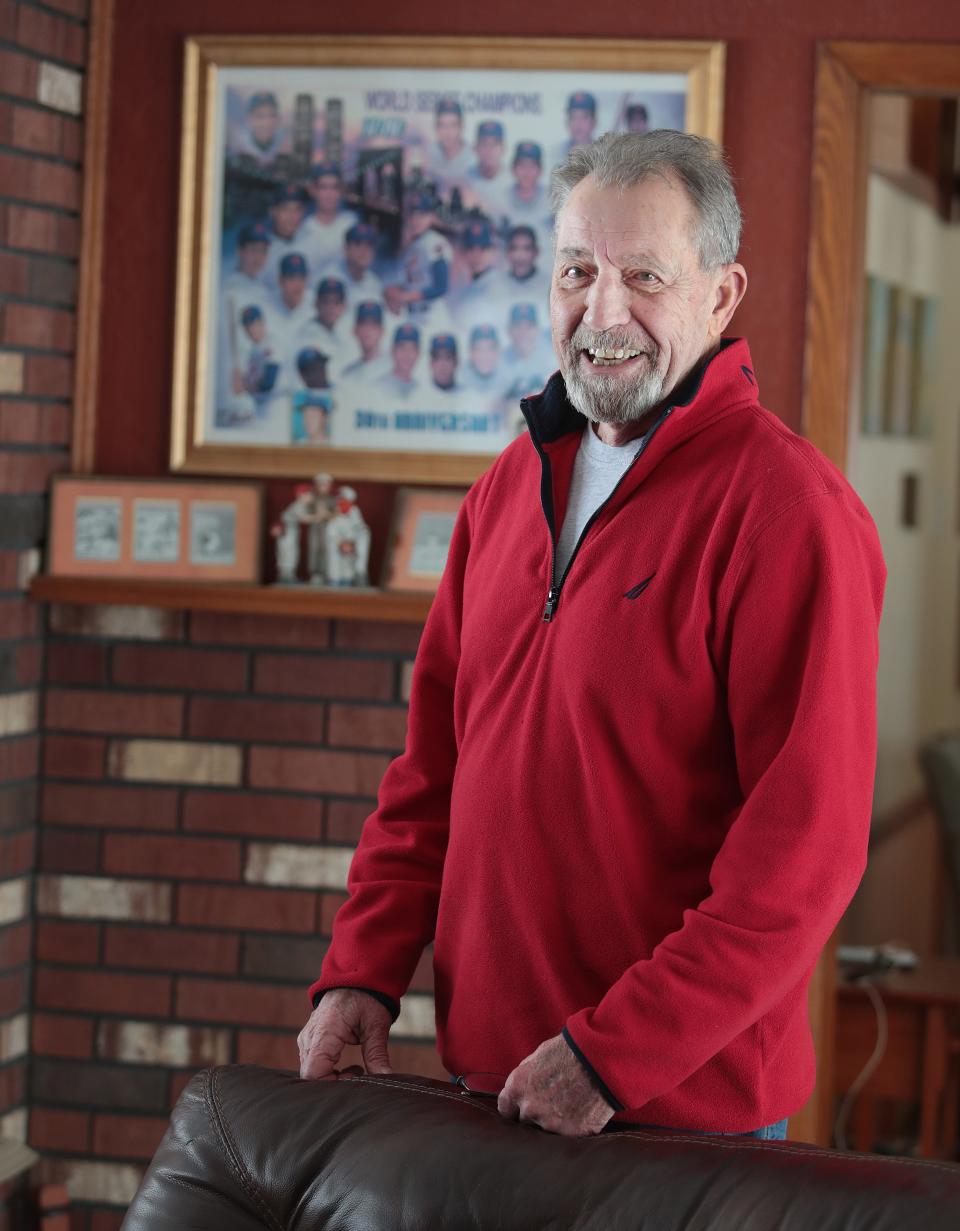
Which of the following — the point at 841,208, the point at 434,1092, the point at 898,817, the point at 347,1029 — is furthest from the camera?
the point at 898,817

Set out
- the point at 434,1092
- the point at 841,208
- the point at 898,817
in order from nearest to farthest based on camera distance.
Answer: the point at 434,1092, the point at 841,208, the point at 898,817

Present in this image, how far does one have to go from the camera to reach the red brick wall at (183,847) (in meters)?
2.94

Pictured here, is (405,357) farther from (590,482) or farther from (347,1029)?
(347,1029)

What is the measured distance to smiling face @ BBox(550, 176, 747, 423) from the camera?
61.7 inches

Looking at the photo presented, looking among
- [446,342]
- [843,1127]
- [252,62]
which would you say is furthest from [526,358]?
[843,1127]

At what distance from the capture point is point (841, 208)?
2.80 metres

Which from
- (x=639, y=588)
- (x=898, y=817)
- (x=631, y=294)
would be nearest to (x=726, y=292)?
(x=631, y=294)

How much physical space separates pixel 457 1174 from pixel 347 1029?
0.41 meters

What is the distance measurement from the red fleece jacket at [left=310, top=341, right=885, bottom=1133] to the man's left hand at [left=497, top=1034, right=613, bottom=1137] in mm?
21

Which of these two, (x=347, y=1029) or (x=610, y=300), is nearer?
(x=610, y=300)

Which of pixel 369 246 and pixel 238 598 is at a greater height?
pixel 369 246

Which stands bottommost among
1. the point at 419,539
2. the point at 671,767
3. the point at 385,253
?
the point at 671,767

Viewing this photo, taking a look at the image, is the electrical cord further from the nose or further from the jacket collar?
the nose

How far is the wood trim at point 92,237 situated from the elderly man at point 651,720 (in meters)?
1.46
